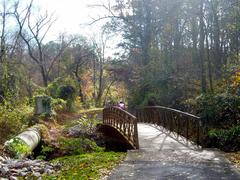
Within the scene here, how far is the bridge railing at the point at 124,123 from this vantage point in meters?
11.5

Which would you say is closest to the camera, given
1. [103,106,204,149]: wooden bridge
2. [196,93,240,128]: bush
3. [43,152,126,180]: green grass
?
[43,152,126,180]: green grass

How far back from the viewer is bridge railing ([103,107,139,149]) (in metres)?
11.5

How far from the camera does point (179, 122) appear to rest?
13.6 m

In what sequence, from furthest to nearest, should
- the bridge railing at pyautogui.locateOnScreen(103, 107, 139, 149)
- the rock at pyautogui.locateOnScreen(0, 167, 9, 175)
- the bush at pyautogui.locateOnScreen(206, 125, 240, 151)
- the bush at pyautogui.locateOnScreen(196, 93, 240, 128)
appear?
the bush at pyautogui.locateOnScreen(196, 93, 240, 128) → the bridge railing at pyautogui.locateOnScreen(103, 107, 139, 149) → the bush at pyautogui.locateOnScreen(206, 125, 240, 151) → the rock at pyautogui.locateOnScreen(0, 167, 9, 175)

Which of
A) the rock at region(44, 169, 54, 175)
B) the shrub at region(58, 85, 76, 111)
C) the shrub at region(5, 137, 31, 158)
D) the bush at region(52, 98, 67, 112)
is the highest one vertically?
the shrub at region(58, 85, 76, 111)

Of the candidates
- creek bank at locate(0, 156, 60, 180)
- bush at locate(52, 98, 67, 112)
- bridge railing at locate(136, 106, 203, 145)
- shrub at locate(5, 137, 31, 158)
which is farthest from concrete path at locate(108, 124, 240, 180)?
bush at locate(52, 98, 67, 112)

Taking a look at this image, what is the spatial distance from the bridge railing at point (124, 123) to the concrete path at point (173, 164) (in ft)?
1.47

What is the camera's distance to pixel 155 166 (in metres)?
8.25

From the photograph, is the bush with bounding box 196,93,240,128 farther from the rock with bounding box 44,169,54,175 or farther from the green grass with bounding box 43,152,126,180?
the rock with bounding box 44,169,54,175

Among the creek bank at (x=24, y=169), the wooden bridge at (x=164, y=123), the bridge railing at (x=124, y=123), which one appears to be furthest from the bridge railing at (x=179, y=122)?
the creek bank at (x=24, y=169)

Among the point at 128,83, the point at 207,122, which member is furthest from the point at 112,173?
the point at 128,83

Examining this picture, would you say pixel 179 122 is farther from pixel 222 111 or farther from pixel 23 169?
pixel 23 169

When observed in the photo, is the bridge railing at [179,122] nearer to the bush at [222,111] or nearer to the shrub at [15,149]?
the bush at [222,111]

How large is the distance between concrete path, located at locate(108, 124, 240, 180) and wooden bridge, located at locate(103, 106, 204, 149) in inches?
22.0
